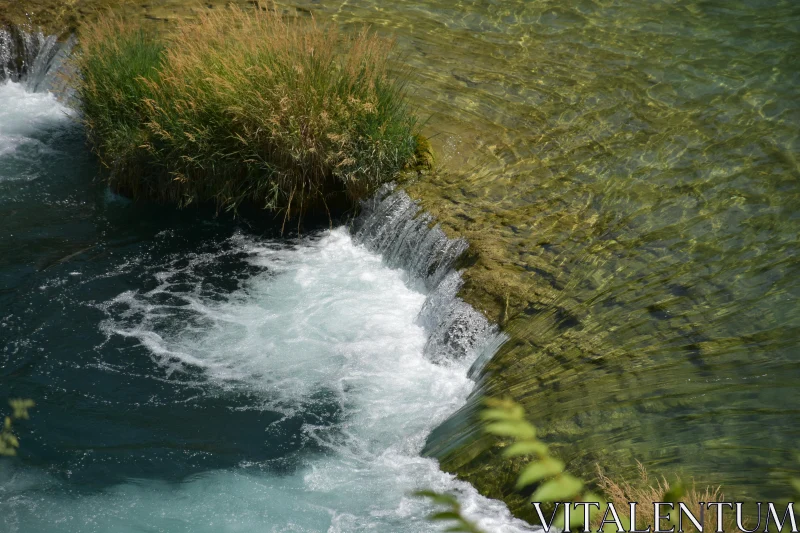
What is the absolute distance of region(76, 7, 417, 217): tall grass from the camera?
6648 millimetres

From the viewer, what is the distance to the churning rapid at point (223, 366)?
14.8ft

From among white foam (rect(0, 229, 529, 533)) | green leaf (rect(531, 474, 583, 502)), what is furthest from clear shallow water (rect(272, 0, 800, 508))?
green leaf (rect(531, 474, 583, 502))

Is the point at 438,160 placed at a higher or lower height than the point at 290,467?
higher

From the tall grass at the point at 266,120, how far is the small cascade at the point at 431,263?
11.2 inches

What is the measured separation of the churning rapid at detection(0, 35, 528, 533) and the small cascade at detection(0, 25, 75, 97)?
2218mm

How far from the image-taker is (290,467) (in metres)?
4.77

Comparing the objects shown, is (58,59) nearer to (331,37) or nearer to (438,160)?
(331,37)

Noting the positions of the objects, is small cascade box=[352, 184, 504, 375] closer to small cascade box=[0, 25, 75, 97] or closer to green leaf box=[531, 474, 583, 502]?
green leaf box=[531, 474, 583, 502]

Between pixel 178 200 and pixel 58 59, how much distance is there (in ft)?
10.7

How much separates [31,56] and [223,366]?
5.85 metres

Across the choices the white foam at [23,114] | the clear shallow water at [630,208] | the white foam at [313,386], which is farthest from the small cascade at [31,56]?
the white foam at [313,386]

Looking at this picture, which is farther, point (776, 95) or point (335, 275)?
point (776, 95)

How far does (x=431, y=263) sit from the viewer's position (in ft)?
20.0

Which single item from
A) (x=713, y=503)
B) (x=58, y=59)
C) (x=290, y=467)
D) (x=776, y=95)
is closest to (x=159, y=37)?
(x=58, y=59)
